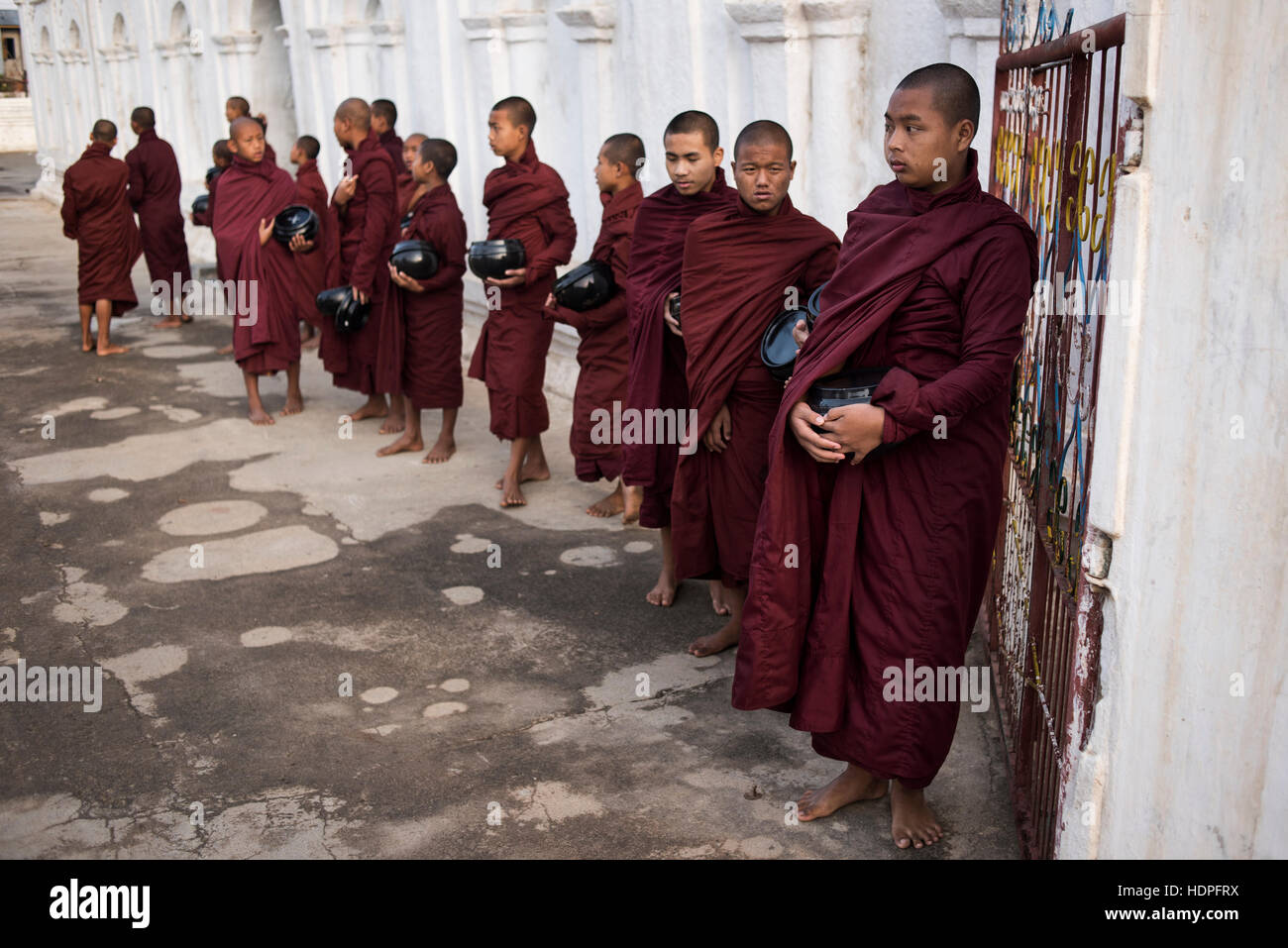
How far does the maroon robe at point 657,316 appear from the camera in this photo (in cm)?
457

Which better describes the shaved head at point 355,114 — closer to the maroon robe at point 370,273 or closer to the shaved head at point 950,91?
the maroon robe at point 370,273

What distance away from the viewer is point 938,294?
3018 mm

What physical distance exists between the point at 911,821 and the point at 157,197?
31.6 ft

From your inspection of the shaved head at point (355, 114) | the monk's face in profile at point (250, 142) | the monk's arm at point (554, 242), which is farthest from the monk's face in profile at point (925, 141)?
the monk's face in profile at point (250, 142)

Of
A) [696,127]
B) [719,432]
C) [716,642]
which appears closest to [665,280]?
[696,127]

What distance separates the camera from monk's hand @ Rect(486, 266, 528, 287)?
6.01 meters

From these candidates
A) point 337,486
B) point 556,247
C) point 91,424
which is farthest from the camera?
point 91,424

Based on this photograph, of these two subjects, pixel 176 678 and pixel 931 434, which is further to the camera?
pixel 176 678

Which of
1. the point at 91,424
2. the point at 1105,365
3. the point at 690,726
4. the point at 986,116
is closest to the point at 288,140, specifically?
the point at 91,424

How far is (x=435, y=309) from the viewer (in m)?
6.86

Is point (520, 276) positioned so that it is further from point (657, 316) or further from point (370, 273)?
point (657, 316)

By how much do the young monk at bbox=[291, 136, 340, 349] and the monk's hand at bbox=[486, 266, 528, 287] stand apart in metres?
1.94

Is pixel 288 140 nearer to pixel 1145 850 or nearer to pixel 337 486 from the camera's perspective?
pixel 337 486

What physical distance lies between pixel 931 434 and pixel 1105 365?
739 millimetres
